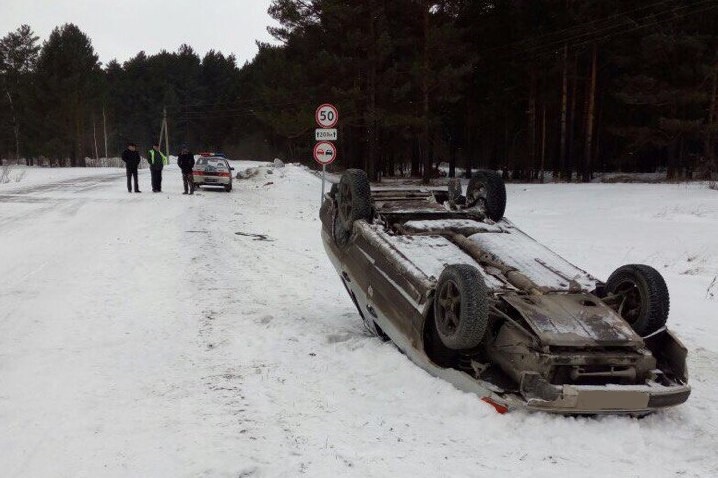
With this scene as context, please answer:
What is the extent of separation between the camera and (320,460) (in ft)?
10.5

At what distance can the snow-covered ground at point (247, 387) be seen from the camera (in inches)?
127

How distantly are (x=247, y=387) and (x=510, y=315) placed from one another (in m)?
2.17

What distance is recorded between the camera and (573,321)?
153 inches

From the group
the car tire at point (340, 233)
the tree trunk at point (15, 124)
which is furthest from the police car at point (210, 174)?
the tree trunk at point (15, 124)

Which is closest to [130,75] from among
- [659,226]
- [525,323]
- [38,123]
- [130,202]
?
[38,123]

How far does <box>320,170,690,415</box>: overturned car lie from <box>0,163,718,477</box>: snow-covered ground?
0.24 metres

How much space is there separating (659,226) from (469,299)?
12.1 m

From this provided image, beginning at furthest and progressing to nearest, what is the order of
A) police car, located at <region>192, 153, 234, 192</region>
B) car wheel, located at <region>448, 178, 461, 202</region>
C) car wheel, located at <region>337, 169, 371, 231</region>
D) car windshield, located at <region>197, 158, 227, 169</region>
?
car windshield, located at <region>197, 158, 227, 169</region> < police car, located at <region>192, 153, 234, 192</region> < car wheel, located at <region>448, 178, 461, 202</region> < car wheel, located at <region>337, 169, 371, 231</region>

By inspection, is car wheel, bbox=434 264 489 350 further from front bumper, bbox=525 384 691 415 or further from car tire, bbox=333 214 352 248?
car tire, bbox=333 214 352 248

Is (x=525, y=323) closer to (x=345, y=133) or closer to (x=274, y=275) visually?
(x=274, y=275)

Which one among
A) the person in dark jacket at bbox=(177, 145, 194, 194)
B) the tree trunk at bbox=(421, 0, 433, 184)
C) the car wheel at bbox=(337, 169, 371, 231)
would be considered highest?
the tree trunk at bbox=(421, 0, 433, 184)

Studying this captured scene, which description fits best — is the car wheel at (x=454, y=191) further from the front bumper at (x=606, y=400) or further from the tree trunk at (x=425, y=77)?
the tree trunk at (x=425, y=77)

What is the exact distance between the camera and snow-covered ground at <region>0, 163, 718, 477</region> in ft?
10.5

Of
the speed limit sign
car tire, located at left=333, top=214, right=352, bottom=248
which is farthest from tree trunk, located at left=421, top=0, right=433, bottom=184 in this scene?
car tire, located at left=333, top=214, right=352, bottom=248
